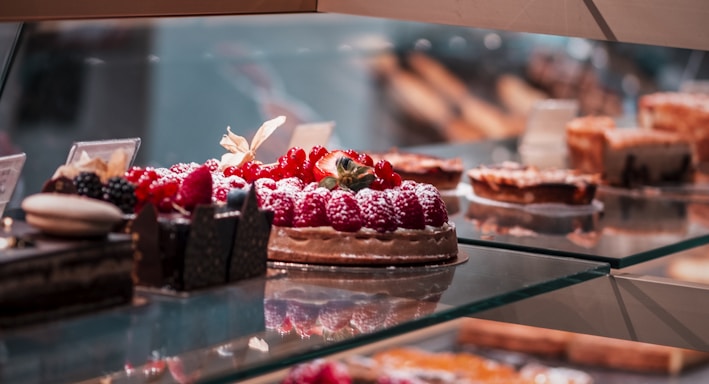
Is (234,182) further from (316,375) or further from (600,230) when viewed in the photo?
(600,230)

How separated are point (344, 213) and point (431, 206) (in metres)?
0.18

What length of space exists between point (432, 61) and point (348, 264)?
169 inches

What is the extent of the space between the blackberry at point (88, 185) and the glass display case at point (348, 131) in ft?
0.54

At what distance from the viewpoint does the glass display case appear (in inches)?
52.6

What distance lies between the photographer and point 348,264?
71.0 inches

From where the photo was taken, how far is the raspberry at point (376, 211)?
1.81 m

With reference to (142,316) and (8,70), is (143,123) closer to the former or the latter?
(8,70)

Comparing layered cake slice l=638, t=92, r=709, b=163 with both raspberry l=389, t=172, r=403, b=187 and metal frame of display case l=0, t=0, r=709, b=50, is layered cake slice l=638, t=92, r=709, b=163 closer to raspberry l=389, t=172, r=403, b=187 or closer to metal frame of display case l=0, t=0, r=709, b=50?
metal frame of display case l=0, t=0, r=709, b=50

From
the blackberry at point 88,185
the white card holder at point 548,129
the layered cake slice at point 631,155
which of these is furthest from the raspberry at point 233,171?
the white card holder at point 548,129

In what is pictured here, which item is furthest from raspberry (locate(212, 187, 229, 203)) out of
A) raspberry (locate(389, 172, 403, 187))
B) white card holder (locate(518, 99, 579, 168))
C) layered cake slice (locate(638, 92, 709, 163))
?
layered cake slice (locate(638, 92, 709, 163))

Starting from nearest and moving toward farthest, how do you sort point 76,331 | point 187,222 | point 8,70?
1. point 76,331
2. point 187,222
3. point 8,70

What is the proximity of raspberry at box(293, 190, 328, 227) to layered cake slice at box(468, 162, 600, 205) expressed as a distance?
110cm

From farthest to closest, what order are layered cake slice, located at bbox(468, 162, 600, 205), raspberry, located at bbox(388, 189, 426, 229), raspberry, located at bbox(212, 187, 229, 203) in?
layered cake slice, located at bbox(468, 162, 600, 205) → raspberry, located at bbox(388, 189, 426, 229) → raspberry, located at bbox(212, 187, 229, 203)

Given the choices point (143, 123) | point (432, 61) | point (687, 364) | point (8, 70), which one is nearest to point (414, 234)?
point (8, 70)
